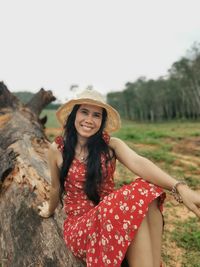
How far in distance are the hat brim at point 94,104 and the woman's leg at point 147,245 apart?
842mm

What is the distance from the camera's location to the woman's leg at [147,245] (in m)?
2.27

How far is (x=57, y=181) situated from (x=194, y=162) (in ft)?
20.5

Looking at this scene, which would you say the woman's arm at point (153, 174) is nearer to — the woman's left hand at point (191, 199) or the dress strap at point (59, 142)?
the woman's left hand at point (191, 199)

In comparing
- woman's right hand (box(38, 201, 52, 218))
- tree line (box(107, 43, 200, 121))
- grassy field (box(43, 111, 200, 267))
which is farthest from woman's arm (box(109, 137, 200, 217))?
tree line (box(107, 43, 200, 121))

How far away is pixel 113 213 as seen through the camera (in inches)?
90.8

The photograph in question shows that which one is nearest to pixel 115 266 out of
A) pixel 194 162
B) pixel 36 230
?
pixel 36 230

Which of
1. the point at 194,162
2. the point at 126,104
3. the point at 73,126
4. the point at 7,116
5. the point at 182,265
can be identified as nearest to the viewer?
the point at 73,126

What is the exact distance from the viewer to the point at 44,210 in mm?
3119

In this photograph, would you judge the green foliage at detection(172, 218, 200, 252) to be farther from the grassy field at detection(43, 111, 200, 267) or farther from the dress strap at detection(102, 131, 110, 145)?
the dress strap at detection(102, 131, 110, 145)

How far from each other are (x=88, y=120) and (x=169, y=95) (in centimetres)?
4617

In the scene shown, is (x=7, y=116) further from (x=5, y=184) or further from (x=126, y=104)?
(x=126, y=104)

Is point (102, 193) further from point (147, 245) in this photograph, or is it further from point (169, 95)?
point (169, 95)

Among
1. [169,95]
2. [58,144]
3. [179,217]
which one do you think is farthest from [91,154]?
[169,95]

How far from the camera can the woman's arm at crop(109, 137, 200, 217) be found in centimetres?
244
